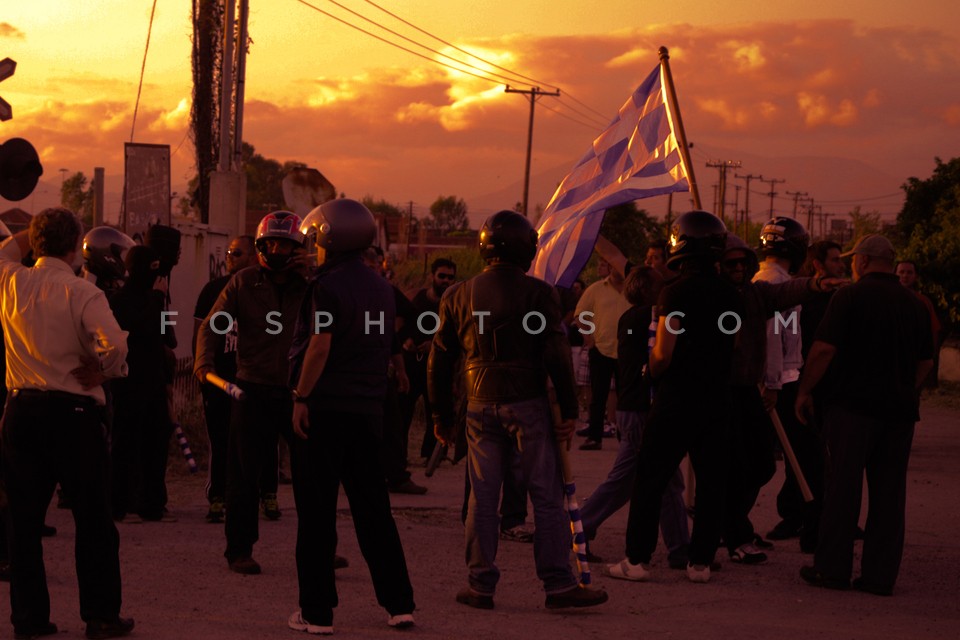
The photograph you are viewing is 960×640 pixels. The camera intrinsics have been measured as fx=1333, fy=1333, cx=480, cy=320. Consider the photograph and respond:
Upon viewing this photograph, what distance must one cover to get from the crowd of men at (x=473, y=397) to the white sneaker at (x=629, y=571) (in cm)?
1

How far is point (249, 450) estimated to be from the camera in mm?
7863

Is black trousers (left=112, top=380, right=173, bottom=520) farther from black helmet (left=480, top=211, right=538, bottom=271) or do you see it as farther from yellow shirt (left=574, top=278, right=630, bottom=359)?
yellow shirt (left=574, top=278, right=630, bottom=359)

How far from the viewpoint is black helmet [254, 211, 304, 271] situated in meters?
7.96

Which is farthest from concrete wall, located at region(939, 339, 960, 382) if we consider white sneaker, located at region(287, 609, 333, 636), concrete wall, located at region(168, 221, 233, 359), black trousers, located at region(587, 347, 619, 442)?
white sneaker, located at region(287, 609, 333, 636)

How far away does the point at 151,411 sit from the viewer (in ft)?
31.5

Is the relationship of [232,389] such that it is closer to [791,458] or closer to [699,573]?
[699,573]

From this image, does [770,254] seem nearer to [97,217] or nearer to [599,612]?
[599,612]

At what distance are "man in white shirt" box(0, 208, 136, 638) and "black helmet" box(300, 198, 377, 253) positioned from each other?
1101 mm

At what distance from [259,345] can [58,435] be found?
2.08 m

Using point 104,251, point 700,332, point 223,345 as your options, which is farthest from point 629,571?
point 104,251

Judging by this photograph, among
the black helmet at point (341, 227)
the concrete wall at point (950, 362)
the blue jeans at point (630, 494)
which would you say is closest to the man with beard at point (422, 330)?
the blue jeans at point (630, 494)

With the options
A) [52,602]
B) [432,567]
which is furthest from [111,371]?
[432,567]

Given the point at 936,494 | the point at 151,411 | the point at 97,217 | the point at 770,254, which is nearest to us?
the point at 770,254

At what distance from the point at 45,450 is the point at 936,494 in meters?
8.23
